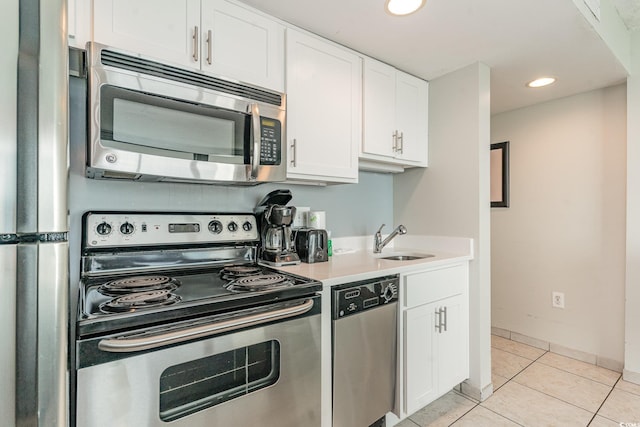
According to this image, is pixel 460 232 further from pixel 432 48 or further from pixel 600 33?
pixel 600 33

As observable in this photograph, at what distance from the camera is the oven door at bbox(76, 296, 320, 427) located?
0.83 meters

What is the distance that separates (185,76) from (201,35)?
0.22 meters

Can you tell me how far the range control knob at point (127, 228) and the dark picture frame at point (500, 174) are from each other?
9.89ft

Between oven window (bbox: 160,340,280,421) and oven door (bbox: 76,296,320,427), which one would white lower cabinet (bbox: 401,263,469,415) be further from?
oven window (bbox: 160,340,280,421)

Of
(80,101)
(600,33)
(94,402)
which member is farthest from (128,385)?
(600,33)

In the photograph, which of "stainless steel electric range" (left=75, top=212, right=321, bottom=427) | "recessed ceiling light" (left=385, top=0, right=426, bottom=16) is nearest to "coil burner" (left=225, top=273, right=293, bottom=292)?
"stainless steel electric range" (left=75, top=212, right=321, bottom=427)

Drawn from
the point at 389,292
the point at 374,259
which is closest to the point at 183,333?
the point at 389,292

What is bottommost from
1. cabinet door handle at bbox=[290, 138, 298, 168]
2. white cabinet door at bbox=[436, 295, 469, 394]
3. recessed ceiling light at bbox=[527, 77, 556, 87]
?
white cabinet door at bbox=[436, 295, 469, 394]

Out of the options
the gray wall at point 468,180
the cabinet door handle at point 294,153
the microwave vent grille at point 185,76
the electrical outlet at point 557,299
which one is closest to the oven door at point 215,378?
the cabinet door handle at point 294,153

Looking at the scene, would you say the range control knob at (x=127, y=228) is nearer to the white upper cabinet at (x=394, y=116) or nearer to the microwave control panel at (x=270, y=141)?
the microwave control panel at (x=270, y=141)

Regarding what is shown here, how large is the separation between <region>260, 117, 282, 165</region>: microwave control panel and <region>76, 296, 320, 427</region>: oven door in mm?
673

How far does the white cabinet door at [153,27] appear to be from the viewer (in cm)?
115

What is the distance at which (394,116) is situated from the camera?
2.12 m

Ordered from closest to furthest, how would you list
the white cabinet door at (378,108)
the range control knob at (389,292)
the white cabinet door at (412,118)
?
the range control knob at (389,292), the white cabinet door at (378,108), the white cabinet door at (412,118)
